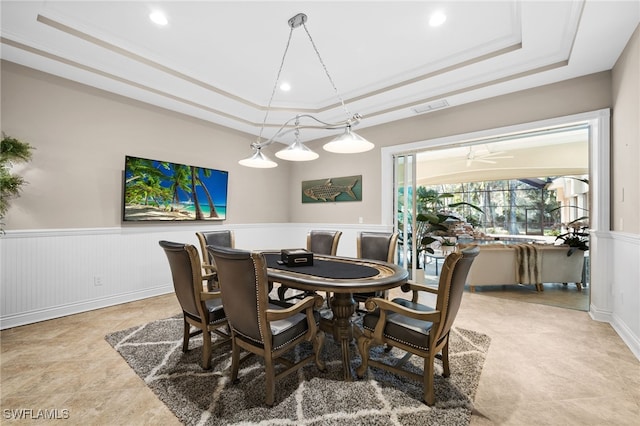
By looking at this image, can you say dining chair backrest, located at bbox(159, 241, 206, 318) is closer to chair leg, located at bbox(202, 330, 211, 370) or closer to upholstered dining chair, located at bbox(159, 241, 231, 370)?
upholstered dining chair, located at bbox(159, 241, 231, 370)

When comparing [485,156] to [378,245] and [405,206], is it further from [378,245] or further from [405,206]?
[378,245]

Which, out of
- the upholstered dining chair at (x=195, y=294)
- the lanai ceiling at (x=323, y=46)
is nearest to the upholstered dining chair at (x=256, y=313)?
the upholstered dining chair at (x=195, y=294)

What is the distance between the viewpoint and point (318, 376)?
6.58 feet

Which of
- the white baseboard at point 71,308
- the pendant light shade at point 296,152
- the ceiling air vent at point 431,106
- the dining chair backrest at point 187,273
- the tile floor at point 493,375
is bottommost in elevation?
the tile floor at point 493,375

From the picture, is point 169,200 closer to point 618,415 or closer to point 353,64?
point 353,64

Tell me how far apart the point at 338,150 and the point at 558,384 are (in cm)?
239

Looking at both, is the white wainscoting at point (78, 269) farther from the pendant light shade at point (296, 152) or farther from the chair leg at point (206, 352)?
the pendant light shade at point (296, 152)

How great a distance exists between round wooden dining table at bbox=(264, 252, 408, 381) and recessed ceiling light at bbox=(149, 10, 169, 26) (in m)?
2.42

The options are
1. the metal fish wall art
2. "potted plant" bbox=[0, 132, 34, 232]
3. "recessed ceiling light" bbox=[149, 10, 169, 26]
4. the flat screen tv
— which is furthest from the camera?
the metal fish wall art

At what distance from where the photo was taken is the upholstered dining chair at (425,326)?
1.68 meters

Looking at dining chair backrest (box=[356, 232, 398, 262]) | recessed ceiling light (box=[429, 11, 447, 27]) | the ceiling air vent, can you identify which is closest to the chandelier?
recessed ceiling light (box=[429, 11, 447, 27])

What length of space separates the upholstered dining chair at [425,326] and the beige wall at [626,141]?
1.99 metres

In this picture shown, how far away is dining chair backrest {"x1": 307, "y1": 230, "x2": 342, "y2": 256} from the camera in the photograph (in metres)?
3.59

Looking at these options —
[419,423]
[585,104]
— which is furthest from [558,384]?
[585,104]
